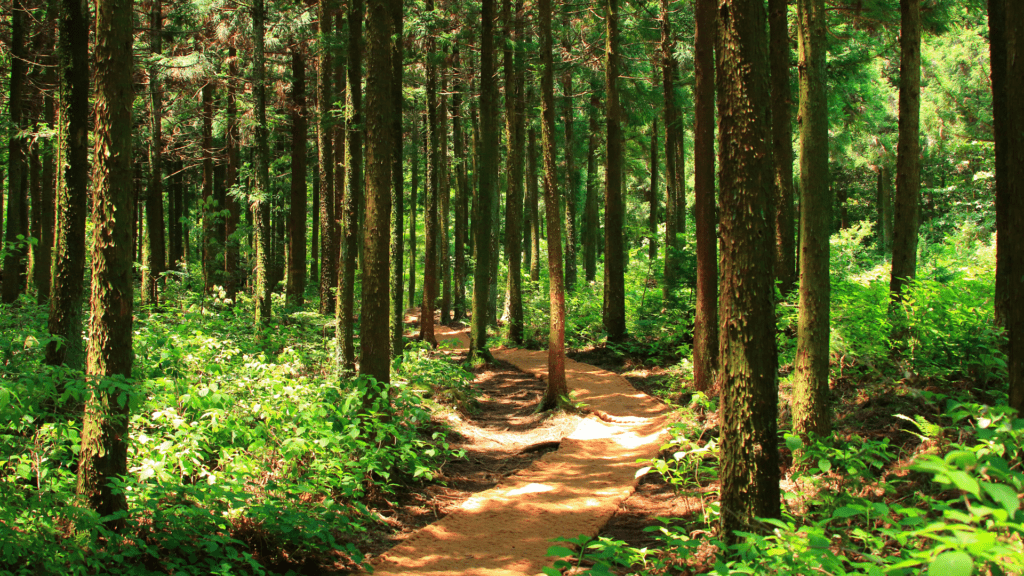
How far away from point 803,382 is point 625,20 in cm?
1779

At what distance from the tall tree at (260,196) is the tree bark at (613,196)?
8.81m

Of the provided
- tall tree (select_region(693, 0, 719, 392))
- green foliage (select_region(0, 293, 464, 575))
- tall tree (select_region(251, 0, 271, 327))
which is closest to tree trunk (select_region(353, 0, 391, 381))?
green foliage (select_region(0, 293, 464, 575))

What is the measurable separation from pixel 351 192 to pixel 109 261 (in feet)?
17.9

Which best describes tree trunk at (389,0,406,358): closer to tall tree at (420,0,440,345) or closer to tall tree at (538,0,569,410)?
tall tree at (420,0,440,345)

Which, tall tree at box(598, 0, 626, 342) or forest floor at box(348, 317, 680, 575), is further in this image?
tall tree at box(598, 0, 626, 342)

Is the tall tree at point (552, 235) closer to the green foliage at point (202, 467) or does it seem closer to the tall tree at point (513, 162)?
the green foliage at point (202, 467)

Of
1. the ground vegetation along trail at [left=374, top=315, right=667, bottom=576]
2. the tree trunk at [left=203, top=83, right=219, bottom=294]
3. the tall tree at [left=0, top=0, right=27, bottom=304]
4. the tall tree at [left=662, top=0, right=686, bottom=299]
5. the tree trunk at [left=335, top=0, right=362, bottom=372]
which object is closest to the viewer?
the ground vegetation along trail at [left=374, top=315, right=667, bottom=576]

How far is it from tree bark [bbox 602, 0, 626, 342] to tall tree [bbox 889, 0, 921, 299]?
7158mm

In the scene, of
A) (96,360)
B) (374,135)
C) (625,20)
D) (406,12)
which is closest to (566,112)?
(625,20)

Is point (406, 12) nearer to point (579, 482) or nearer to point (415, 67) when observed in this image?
point (415, 67)

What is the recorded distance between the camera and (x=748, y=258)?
4.34m

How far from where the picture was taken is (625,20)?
20.7 m

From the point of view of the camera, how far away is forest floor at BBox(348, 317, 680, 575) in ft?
19.1

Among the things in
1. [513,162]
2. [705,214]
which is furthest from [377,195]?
[513,162]
